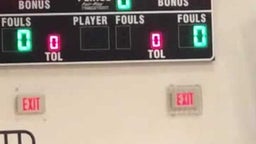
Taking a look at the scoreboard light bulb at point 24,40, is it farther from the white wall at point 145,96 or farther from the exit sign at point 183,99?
the exit sign at point 183,99

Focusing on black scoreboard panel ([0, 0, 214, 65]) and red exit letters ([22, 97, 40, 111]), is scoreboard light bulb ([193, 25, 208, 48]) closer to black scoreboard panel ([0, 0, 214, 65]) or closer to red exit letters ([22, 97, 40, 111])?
black scoreboard panel ([0, 0, 214, 65])

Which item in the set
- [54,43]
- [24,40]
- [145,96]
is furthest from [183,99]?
[24,40]

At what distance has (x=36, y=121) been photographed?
8.40 feet

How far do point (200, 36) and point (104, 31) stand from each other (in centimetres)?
43

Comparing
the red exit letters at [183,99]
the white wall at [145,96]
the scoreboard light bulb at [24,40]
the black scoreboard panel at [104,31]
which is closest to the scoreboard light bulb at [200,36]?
the black scoreboard panel at [104,31]

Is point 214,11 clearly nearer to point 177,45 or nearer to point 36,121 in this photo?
point 177,45

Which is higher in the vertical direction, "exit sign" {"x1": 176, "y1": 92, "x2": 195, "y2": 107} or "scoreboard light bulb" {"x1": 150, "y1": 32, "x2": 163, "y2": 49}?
"scoreboard light bulb" {"x1": 150, "y1": 32, "x2": 163, "y2": 49}

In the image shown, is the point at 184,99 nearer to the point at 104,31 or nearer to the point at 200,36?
the point at 200,36

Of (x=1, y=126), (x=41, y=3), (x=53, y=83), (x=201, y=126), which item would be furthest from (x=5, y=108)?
(x=201, y=126)

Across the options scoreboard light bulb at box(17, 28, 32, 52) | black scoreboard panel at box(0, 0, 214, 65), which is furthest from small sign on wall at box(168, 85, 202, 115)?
scoreboard light bulb at box(17, 28, 32, 52)

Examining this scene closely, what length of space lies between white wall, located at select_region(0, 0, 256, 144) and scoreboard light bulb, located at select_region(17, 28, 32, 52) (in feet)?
0.36

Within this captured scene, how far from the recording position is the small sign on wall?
8.48 feet

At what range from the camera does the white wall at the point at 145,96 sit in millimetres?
2568

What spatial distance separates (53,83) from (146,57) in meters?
0.44
